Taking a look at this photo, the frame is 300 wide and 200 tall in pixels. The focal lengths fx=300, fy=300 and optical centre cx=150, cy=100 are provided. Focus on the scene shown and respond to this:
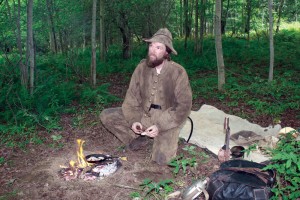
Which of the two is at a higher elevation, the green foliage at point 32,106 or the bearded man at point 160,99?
the bearded man at point 160,99

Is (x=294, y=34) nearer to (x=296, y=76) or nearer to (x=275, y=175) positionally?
(x=296, y=76)

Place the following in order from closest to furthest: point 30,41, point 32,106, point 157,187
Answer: point 157,187 < point 32,106 < point 30,41

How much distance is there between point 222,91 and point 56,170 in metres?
6.11

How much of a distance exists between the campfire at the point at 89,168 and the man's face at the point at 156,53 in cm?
150

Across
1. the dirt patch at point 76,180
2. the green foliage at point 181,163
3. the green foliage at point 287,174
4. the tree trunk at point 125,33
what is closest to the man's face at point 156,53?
the green foliage at point 181,163

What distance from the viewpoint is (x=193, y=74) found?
12453mm

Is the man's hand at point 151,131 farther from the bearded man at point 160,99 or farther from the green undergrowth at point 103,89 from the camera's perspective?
the green undergrowth at point 103,89

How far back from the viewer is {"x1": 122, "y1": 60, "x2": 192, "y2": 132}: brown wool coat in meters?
4.30

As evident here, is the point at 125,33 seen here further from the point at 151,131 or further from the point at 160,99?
the point at 151,131

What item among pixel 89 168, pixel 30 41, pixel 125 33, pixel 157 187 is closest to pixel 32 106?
pixel 30 41

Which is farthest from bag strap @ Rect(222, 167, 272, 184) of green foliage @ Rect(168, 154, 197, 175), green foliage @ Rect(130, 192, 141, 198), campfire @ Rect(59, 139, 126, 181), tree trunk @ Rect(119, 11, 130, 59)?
tree trunk @ Rect(119, 11, 130, 59)

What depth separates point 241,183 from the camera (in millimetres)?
3064

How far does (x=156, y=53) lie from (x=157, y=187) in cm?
183

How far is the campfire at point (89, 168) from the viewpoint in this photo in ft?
13.1
